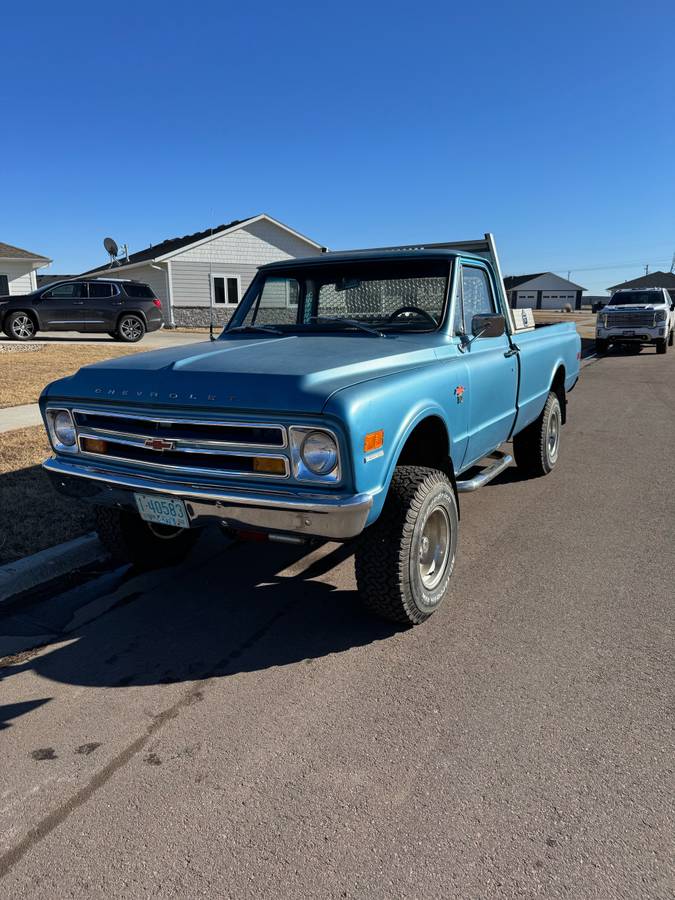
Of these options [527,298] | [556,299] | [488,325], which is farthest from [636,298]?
[556,299]

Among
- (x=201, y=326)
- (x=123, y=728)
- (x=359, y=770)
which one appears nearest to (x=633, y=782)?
(x=359, y=770)

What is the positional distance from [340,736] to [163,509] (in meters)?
1.36

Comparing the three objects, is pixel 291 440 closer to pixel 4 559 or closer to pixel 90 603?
pixel 90 603

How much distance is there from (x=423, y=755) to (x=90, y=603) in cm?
228

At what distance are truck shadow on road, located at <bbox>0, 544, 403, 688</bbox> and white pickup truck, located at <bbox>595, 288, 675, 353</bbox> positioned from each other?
17.8 metres

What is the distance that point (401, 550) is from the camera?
3.20m

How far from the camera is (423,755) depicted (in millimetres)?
2533

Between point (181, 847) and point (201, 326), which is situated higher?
point (201, 326)

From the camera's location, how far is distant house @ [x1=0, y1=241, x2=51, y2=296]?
1004 inches

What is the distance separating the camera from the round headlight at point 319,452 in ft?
9.23

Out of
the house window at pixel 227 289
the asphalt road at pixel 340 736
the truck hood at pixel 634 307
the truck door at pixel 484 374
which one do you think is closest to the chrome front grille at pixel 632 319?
the truck hood at pixel 634 307

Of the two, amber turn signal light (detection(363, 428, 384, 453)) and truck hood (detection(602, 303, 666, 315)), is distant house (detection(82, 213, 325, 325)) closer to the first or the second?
truck hood (detection(602, 303, 666, 315))

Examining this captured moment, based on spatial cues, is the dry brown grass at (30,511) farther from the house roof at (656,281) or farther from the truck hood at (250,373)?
the house roof at (656,281)

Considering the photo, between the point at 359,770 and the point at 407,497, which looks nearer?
the point at 359,770
